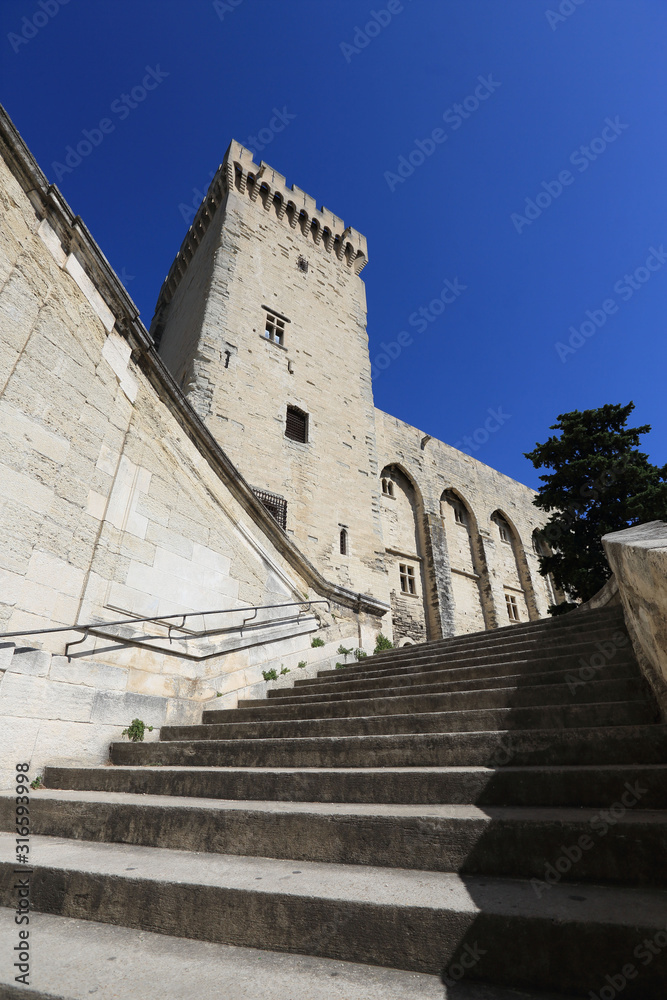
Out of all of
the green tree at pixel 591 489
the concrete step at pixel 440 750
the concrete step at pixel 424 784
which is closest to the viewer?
the concrete step at pixel 424 784

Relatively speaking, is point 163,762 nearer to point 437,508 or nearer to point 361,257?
point 437,508

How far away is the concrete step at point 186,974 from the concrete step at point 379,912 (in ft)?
0.20

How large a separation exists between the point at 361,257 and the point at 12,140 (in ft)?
55.3

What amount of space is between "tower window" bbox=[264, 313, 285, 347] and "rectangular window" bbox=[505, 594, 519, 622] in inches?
576

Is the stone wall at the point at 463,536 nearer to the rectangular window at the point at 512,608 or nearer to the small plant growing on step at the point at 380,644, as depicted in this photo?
the rectangular window at the point at 512,608

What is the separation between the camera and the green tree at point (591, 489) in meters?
12.6

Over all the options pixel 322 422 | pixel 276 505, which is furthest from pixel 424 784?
pixel 322 422

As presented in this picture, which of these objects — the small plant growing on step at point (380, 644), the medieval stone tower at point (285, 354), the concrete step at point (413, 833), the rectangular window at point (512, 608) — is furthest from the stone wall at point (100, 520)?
the rectangular window at point (512, 608)

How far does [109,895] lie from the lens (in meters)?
2.09

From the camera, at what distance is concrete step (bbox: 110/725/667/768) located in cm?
249

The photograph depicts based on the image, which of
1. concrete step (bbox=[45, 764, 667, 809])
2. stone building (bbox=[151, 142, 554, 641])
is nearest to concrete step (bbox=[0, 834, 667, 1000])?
concrete step (bbox=[45, 764, 667, 809])

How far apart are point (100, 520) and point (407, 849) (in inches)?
182

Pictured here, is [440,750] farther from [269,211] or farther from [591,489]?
[269,211]

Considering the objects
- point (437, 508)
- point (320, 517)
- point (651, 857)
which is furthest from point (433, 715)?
point (437, 508)
